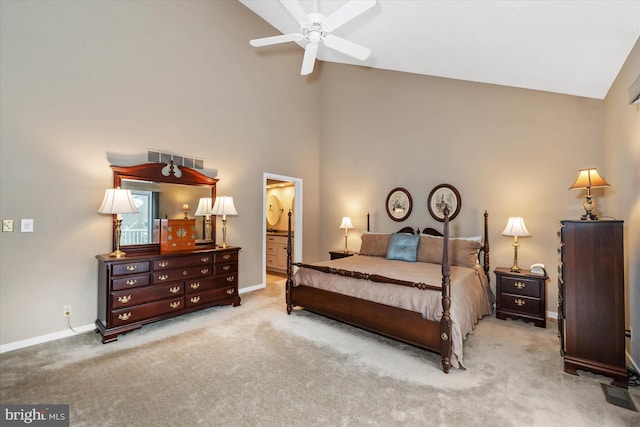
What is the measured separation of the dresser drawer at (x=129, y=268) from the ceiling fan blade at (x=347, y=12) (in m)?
3.12

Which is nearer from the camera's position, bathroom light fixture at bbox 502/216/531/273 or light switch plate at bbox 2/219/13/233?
light switch plate at bbox 2/219/13/233

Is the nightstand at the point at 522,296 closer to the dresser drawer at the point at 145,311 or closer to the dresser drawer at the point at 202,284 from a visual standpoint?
the dresser drawer at the point at 202,284

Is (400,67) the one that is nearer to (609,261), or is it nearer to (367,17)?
(367,17)

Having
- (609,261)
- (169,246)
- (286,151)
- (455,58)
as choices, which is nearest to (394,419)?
(609,261)

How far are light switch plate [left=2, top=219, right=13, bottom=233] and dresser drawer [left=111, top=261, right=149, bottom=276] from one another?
96 cm

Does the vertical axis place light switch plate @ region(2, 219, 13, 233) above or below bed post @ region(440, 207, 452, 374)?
above

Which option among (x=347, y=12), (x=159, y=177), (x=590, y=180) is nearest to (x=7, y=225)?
(x=159, y=177)

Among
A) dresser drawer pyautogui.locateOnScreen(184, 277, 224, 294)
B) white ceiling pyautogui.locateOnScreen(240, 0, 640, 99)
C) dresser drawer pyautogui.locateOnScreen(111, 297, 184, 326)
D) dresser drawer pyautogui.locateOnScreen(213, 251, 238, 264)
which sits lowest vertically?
dresser drawer pyautogui.locateOnScreen(111, 297, 184, 326)

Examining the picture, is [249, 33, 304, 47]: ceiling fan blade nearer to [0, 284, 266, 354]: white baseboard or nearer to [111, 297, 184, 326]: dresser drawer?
[111, 297, 184, 326]: dresser drawer

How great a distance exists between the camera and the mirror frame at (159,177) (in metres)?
3.38

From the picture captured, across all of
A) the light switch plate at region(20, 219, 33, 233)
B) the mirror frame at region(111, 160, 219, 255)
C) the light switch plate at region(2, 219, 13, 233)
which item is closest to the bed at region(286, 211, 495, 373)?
the mirror frame at region(111, 160, 219, 255)

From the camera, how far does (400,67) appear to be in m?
4.26

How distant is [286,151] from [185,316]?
3351mm

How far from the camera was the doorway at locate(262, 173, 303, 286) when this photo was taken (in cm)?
582
